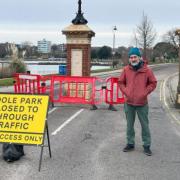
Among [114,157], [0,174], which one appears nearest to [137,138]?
[114,157]

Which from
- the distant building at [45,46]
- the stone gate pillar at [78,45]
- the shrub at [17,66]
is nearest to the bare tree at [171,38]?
the distant building at [45,46]

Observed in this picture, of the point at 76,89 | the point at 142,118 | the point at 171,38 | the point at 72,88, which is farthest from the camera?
the point at 171,38

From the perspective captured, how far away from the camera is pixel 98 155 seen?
26.1ft

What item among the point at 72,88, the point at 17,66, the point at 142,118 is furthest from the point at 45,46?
the point at 142,118

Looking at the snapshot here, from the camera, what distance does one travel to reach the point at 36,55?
390ft

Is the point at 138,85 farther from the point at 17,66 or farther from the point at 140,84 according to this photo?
the point at 17,66

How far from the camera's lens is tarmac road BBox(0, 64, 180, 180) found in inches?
263

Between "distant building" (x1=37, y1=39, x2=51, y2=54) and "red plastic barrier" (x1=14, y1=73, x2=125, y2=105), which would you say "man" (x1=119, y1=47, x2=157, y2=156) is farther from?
"distant building" (x1=37, y1=39, x2=51, y2=54)

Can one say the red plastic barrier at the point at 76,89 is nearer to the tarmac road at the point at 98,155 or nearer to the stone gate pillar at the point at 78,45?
the stone gate pillar at the point at 78,45

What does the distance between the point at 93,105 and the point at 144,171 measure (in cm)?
794

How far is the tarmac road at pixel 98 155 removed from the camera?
6.68m

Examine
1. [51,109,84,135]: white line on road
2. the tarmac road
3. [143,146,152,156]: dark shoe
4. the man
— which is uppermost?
the man

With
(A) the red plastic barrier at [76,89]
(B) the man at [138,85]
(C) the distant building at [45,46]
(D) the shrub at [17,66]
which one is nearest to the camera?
(B) the man at [138,85]

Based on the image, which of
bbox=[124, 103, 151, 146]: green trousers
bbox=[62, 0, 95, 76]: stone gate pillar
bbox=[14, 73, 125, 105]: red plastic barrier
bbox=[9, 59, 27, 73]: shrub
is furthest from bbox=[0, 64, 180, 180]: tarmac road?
bbox=[9, 59, 27, 73]: shrub
